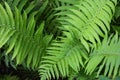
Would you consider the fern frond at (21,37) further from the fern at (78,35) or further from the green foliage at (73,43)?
the fern at (78,35)

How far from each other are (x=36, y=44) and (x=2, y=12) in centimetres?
37

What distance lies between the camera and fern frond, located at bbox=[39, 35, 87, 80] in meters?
2.09

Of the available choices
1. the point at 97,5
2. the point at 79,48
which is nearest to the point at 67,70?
the point at 79,48

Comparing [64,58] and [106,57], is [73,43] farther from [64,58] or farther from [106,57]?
[106,57]

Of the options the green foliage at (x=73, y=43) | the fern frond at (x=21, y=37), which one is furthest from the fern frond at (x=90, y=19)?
the fern frond at (x=21, y=37)

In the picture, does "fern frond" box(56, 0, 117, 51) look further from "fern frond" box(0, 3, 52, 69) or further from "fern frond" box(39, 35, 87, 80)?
→ "fern frond" box(0, 3, 52, 69)

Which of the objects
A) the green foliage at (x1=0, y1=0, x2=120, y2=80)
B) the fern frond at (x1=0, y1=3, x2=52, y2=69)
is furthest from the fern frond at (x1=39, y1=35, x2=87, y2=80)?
the fern frond at (x1=0, y1=3, x2=52, y2=69)

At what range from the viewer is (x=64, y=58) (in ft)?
6.89

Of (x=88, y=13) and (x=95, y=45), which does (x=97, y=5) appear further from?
(x=95, y=45)

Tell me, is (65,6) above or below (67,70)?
above

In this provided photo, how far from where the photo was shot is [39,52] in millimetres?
2256

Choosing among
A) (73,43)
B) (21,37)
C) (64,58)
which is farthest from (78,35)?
(21,37)

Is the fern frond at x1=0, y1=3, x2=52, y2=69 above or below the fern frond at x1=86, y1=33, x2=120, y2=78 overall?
above

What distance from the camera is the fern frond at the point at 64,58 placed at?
209cm
